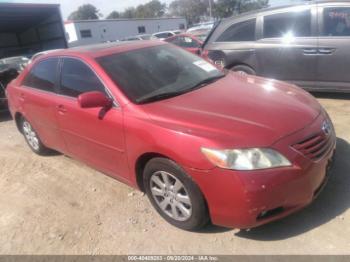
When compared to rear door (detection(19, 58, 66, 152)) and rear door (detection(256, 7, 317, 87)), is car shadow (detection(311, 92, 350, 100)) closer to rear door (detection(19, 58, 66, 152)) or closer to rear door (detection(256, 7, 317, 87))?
rear door (detection(256, 7, 317, 87))

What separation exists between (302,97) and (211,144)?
4.41ft

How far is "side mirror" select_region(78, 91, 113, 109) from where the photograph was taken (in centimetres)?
328

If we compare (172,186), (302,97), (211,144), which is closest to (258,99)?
(302,97)

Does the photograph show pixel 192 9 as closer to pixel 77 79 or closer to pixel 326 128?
pixel 77 79

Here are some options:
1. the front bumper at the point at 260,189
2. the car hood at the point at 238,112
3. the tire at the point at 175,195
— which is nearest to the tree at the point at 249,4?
the car hood at the point at 238,112

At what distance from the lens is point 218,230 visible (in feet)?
10.0

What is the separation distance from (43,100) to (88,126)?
110 centimetres

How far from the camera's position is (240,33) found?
6.80 meters

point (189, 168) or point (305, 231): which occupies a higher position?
point (189, 168)

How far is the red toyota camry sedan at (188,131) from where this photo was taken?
2.60 metres

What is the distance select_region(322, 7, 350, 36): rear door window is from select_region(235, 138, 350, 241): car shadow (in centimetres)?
323

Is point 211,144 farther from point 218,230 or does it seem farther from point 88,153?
point 88,153

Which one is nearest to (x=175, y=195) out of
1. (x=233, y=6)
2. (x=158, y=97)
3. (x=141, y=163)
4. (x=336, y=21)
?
(x=141, y=163)

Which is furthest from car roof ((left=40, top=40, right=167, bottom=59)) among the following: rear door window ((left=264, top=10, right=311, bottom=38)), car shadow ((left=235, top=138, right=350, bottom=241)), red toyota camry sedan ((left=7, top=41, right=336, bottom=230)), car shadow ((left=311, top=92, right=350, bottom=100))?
car shadow ((left=311, top=92, right=350, bottom=100))
